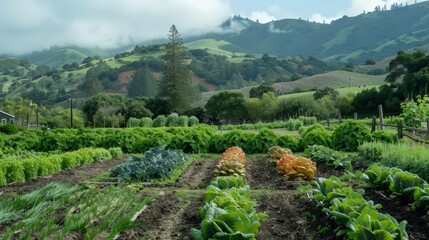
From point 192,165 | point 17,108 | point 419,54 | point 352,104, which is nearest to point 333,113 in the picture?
point 352,104

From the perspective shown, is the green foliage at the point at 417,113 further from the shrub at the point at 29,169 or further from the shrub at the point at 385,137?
the shrub at the point at 29,169

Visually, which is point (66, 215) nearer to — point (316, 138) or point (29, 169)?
point (29, 169)

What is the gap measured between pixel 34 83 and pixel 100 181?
143 m

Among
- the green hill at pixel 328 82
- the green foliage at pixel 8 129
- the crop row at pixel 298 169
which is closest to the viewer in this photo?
the crop row at pixel 298 169

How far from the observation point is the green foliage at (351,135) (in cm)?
1693

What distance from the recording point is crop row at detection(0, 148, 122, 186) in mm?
10625

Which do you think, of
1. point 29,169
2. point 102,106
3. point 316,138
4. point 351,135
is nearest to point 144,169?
point 29,169

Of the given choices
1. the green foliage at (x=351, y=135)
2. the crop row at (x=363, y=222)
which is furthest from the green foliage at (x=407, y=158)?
the green foliage at (x=351, y=135)

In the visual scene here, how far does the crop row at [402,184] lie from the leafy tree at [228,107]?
1926 inches

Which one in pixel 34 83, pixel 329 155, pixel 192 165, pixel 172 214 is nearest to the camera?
pixel 172 214

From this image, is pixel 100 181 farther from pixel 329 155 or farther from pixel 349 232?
pixel 349 232

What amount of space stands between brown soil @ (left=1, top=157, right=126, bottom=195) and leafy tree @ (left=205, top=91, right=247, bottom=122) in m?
41.8

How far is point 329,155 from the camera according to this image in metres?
12.2

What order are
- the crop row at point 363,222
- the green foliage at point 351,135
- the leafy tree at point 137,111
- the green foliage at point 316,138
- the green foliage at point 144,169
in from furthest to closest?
the leafy tree at point 137,111, the green foliage at point 316,138, the green foliage at point 351,135, the green foliage at point 144,169, the crop row at point 363,222
